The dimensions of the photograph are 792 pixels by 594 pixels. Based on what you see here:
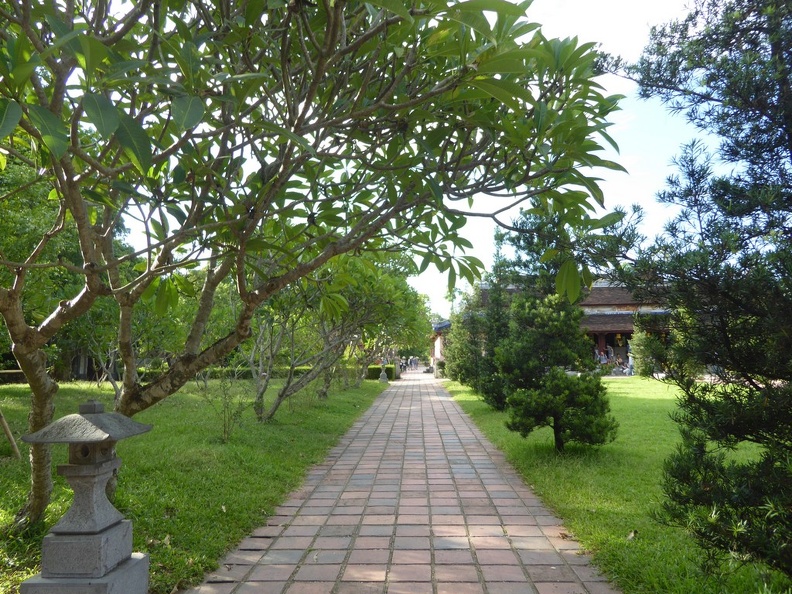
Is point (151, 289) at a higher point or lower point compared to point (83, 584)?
higher

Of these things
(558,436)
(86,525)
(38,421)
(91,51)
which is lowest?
(558,436)

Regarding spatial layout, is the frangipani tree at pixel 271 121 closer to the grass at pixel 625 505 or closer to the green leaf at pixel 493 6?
the green leaf at pixel 493 6

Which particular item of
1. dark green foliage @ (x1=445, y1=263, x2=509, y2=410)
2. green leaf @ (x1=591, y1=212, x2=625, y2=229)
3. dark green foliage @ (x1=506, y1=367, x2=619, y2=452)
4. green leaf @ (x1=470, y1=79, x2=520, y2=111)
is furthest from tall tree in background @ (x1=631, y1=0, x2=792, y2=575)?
dark green foliage @ (x1=445, y1=263, x2=509, y2=410)

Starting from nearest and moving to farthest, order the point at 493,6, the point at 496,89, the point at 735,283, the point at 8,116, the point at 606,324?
the point at 8,116
the point at 493,6
the point at 496,89
the point at 735,283
the point at 606,324

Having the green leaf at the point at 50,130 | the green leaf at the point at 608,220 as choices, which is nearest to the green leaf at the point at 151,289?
the green leaf at the point at 50,130

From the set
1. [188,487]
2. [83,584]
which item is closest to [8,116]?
[83,584]

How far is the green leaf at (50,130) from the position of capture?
4.09 feet

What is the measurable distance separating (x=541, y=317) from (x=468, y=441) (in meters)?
2.68

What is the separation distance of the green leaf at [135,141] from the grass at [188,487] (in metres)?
2.81

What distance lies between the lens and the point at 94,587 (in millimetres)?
2559

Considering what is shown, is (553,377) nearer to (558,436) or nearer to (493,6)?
(558,436)

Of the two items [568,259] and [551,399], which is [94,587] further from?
[551,399]

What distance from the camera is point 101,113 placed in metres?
1.21

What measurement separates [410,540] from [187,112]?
3.68m
